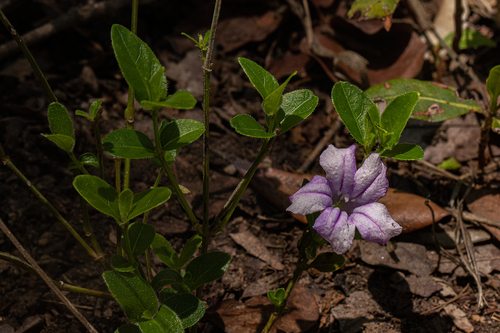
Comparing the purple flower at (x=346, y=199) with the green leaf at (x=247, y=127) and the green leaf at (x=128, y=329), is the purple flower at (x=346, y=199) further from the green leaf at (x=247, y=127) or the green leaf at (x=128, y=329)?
the green leaf at (x=128, y=329)

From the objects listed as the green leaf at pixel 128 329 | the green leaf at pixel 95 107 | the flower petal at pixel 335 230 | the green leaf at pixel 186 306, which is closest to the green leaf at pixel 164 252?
the green leaf at pixel 186 306

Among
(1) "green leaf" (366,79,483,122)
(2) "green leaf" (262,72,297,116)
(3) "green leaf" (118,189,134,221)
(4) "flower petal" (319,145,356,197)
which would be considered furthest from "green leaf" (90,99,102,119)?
(1) "green leaf" (366,79,483,122)

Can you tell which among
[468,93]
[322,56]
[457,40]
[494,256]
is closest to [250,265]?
[494,256]

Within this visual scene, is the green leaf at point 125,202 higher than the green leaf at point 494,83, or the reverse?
the green leaf at point 125,202

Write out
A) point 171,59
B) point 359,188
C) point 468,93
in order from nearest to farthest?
point 359,188 < point 468,93 < point 171,59

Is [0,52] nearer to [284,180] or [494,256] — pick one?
[284,180]

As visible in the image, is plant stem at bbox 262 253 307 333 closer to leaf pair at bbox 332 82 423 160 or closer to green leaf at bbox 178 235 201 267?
green leaf at bbox 178 235 201 267
